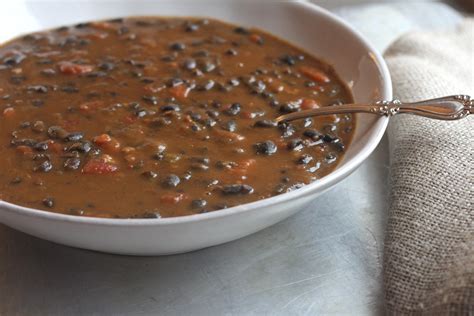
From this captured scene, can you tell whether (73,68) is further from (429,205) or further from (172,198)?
(429,205)

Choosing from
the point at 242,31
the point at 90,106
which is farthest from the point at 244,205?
the point at 242,31

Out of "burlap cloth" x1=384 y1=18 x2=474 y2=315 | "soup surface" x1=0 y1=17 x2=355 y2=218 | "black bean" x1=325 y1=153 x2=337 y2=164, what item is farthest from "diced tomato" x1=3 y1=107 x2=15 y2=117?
"burlap cloth" x1=384 y1=18 x2=474 y2=315

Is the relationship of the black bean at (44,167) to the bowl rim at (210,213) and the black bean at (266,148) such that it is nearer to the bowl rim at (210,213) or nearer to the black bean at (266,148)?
the bowl rim at (210,213)

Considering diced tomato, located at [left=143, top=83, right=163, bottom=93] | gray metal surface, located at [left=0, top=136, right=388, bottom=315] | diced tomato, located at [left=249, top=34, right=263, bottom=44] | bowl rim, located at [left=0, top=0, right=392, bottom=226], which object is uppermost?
bowl rim, located at [left=0, top=0, right=392, bottom=226]

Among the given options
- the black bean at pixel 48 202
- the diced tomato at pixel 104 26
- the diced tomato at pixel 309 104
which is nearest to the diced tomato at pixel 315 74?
the diced tomato at pixel 309 104

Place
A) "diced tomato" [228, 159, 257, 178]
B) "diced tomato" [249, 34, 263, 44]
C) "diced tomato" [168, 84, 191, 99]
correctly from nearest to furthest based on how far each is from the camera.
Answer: "diced tomato" [228, 159, 257, 178] → "diced tomato" [168, 84, 191, 99] → "diced tomato" [249, 34, 263, 44]

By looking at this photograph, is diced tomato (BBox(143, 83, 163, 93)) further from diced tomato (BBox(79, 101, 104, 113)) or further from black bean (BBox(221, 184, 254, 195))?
black bean (BBox(221, 184, 254, 195))
